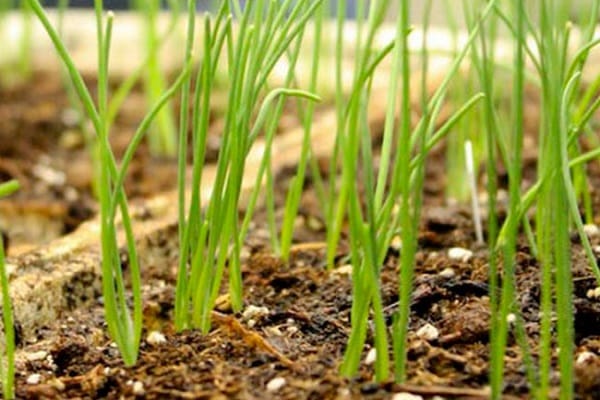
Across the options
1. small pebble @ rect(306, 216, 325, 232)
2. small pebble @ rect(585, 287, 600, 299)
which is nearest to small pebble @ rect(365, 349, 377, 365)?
small pebble @ rect(585, 287, 600, 299)

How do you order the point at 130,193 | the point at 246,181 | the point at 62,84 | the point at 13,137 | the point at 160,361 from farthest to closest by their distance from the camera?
the point at 62,84, the point at 13,137, the point at 130,193, the point at 246,181, the point at 160,361

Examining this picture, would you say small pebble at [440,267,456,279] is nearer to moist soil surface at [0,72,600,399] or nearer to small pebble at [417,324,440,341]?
moist soil surface at [0,72,600,399]

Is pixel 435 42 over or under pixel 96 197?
over

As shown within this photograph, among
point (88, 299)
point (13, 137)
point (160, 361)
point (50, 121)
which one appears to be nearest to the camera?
point (160, 361)

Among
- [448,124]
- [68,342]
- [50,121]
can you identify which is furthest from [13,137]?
[448,124]

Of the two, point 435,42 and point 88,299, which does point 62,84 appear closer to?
point 435,42

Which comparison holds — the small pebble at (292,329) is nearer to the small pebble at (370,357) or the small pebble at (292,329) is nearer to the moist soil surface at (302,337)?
the moist soil surface at (302,337)
